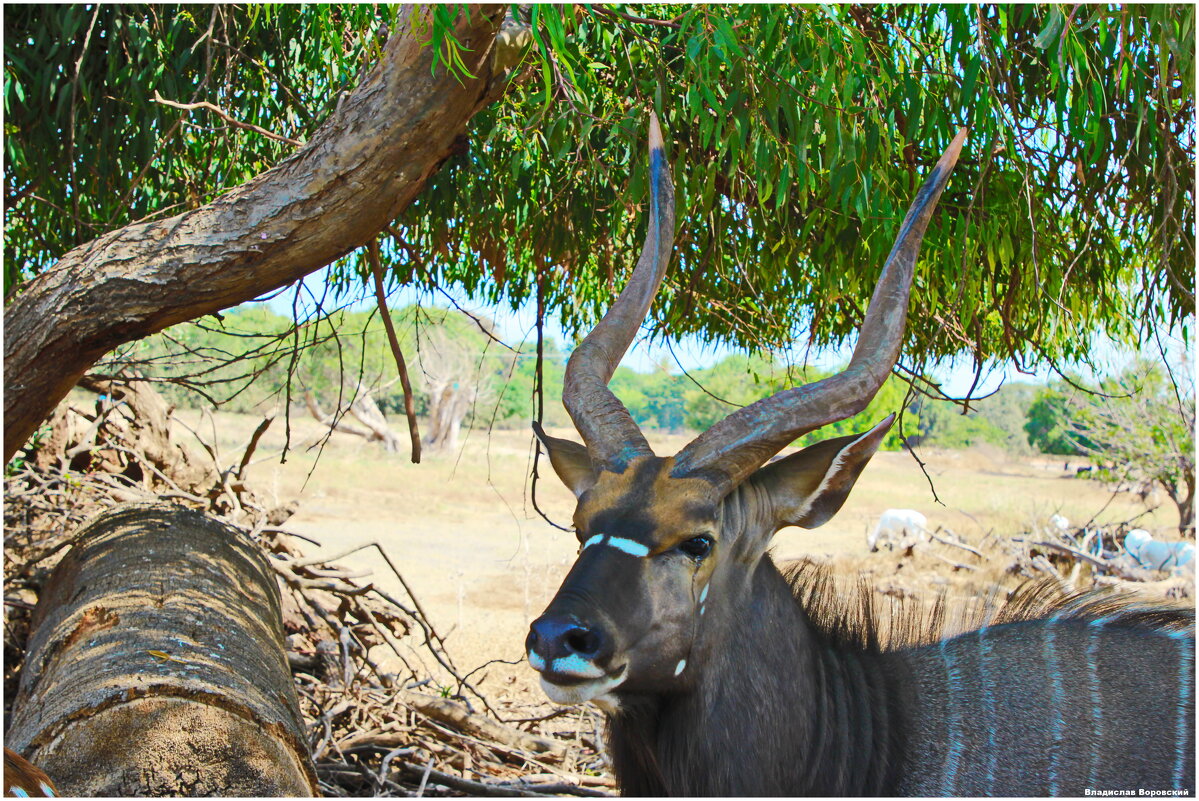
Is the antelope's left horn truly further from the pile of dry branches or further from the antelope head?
the pile of dry branches

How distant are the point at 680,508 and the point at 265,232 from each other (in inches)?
54.2

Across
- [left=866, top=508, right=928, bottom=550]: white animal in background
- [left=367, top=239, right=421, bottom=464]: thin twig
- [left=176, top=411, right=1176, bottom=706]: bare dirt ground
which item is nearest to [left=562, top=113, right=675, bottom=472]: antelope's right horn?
[left=176, top=411, right=1176, bottom=706]: bare dirt ground

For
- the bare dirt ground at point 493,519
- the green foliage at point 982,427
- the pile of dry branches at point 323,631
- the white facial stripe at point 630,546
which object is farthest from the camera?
the green foliage at point 982,427

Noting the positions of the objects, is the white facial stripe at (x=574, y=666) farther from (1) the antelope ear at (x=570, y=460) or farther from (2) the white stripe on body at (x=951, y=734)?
(2) the white stripe on body at (x=951, y=734)

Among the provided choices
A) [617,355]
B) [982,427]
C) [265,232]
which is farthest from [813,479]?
[982,427]

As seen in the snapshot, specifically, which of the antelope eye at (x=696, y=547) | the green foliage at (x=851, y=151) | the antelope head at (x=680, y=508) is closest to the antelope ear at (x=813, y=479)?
the antelope head at (x=680, y=508)

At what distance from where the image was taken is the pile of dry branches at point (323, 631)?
393 cm

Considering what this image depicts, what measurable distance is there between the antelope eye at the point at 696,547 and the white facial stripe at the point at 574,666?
1.06 ft

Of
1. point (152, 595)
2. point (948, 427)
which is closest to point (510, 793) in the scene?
point (152, 595)

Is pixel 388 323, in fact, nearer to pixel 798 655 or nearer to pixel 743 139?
pixel 743 139

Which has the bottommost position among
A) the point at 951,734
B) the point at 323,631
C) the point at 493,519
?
the point at 323,631

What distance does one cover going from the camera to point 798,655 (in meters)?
2.21

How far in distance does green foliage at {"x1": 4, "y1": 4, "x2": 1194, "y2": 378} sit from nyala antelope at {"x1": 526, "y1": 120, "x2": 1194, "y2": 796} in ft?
1.92

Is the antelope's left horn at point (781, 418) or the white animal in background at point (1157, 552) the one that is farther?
the white animal in background at point (1157, 552)
